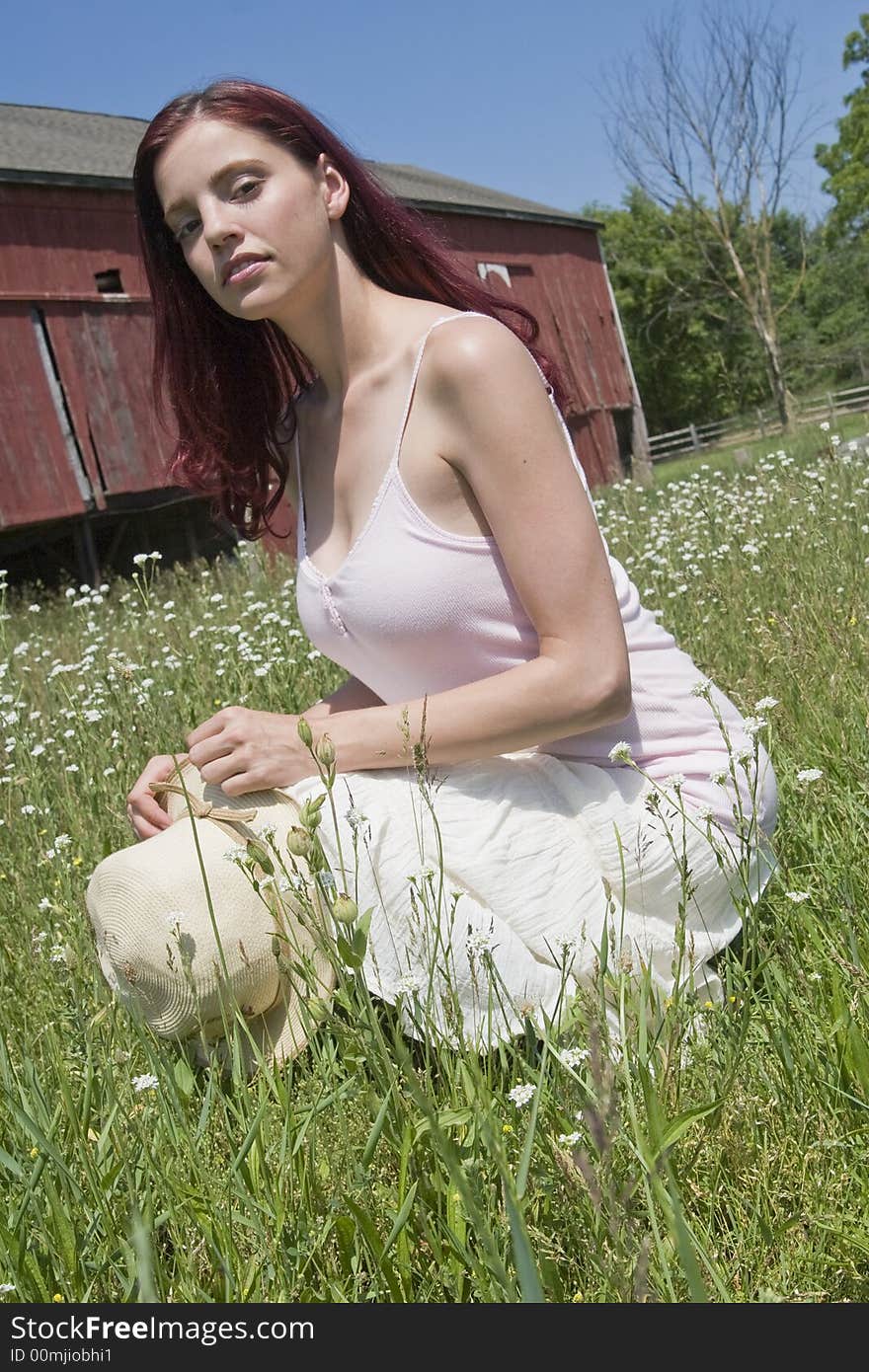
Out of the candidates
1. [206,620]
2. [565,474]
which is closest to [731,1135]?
[565,474]

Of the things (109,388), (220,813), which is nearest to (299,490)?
(220,813)

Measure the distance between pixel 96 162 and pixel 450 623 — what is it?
1788 cm

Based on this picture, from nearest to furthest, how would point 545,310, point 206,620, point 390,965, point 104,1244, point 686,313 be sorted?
point 104,1244 < point 390,965 < point 206,620 < point 545,310 < point 686,313

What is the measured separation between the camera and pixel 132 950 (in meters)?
2.23

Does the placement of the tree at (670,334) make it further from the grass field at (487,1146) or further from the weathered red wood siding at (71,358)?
the grass field at (487,1146)

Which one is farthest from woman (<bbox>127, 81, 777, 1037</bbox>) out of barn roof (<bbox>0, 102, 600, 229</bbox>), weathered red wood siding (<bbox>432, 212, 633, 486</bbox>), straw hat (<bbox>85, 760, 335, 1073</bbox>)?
weathered red wood siding (<bbox>432, 212, 633, 486</bbox>)

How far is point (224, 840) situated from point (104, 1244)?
0.78 meters

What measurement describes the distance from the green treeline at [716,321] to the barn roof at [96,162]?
2005 centimetres

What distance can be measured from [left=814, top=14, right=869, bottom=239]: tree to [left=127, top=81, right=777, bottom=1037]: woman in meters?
41.9

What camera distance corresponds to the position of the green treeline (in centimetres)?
4994

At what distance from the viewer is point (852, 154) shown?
41000 millimetres

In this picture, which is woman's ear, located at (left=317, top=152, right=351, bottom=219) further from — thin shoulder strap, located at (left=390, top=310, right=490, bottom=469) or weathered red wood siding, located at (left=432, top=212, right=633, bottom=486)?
weathered red wood siding, located at (left=432, top=212, right=633, bottom=486)

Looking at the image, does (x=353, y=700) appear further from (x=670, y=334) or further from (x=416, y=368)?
(x=670, y=334)
